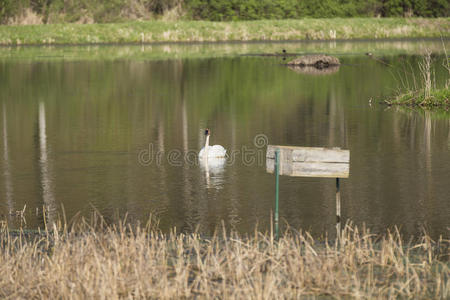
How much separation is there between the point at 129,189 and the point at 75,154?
16.6 feet

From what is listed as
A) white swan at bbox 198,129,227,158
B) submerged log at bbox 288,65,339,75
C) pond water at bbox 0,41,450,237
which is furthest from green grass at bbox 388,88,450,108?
submerged log at bbox 288,65,339,75

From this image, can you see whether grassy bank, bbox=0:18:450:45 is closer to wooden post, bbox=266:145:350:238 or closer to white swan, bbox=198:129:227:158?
white swan, bbox=198:129:227:158

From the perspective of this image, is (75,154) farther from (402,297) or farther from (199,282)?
(402,297)

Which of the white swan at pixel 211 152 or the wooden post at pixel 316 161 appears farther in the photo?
the white swan at pixel 211 152

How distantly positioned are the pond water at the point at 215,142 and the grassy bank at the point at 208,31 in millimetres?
43750

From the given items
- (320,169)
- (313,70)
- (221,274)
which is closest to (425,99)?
(320,169)

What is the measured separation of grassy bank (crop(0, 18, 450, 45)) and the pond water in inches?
1722

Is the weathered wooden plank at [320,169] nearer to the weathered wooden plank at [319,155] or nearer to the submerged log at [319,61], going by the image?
the weathered wooden plank at [319,155]

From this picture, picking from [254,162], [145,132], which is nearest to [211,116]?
[145,132]

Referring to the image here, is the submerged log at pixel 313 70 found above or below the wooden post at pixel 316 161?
above

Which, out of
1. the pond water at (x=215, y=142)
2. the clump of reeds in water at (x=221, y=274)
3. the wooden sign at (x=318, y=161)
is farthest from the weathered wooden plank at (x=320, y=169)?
the pond water at (x=215, y=142)

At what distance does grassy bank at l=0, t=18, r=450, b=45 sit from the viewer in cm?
9150

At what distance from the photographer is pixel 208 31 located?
9306 centimetres

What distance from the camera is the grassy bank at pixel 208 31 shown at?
300 ft
